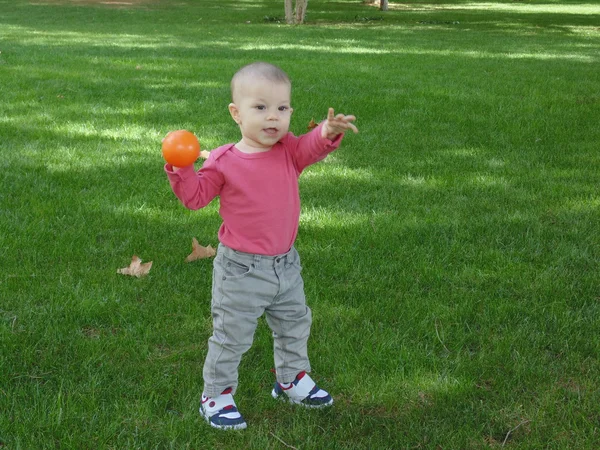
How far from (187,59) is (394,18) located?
46.6 feet

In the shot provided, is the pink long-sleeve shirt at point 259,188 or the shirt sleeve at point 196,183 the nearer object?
the shirt sleeve at point 196,183

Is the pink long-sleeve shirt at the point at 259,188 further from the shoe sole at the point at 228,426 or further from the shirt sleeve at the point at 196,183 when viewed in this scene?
the shoe sole at the point at 228,426

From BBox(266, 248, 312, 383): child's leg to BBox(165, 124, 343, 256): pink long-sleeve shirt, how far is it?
0.10 m

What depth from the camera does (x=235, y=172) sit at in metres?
2.55

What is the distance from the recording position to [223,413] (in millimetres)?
2607

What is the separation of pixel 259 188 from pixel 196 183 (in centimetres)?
24

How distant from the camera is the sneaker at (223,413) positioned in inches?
Result: 102

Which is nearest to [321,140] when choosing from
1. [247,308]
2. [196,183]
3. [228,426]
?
[196,183]

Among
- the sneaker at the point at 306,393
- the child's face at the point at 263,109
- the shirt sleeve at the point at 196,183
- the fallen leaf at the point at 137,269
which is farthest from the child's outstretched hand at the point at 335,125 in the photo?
the fallen leaf at the point at 137,269

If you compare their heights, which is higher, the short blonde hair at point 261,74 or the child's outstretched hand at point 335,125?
the short blonde hair at point 261,74

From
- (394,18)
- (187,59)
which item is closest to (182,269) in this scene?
(187,59)

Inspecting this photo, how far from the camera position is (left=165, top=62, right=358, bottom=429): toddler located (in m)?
2.48

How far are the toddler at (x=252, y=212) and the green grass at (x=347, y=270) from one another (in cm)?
24

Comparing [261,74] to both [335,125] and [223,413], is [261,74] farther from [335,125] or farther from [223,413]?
[223,413]
